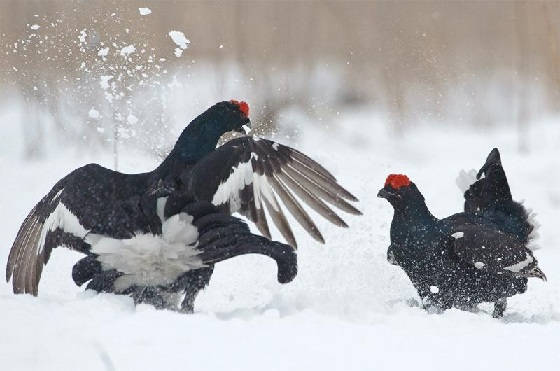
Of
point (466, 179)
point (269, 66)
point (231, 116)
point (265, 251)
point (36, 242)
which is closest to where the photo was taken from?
point (265, 251)

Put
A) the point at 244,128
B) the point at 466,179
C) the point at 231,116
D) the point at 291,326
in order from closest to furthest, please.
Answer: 1. the point at 291,326
2. the point at 231,116
3. the point at 244,128
4. the point at 466,179

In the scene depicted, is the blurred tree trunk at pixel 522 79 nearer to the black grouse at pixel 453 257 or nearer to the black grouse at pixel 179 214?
the black grouse at pixel 453 257

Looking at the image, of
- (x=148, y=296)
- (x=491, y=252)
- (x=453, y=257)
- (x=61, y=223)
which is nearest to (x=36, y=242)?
(x=61, y=223)

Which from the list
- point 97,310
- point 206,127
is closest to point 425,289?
point 206,127

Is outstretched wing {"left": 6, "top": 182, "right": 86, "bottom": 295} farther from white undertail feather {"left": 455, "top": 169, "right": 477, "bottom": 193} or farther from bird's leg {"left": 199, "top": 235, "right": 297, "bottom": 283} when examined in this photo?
white undertail feather {"left": 455, "top": 169, "right": 477, "bottom": 193}

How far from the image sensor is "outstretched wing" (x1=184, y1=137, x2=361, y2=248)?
3287 mm

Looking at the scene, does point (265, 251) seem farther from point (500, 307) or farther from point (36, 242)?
point (500, 307)

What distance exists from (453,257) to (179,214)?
3.63 feet

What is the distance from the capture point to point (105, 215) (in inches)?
120

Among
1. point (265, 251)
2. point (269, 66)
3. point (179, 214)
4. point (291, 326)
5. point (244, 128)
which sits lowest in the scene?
point (291, 326)

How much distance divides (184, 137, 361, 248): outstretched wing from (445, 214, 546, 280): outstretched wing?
18.9 inches

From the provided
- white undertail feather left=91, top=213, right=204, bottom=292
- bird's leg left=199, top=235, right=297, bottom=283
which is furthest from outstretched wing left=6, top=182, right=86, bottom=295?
bird's leg left=199, top=235, right=297, bottom=283

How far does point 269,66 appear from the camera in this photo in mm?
6543

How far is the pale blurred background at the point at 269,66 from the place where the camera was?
20.6ft
